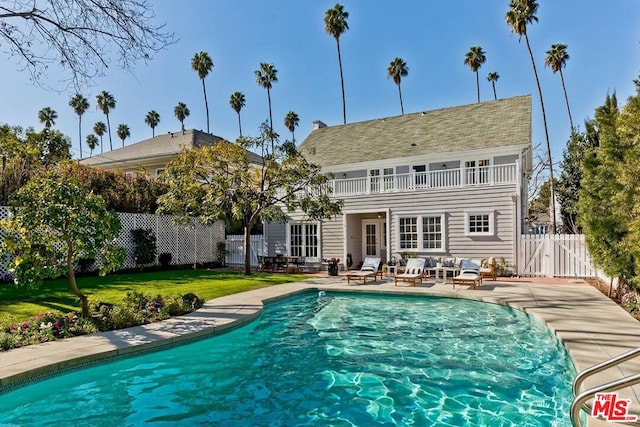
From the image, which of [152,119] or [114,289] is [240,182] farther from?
[152,119]

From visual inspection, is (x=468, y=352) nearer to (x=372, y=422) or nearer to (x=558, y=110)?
(x=372, y=422)

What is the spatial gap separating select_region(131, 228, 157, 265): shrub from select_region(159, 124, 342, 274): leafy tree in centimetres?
216

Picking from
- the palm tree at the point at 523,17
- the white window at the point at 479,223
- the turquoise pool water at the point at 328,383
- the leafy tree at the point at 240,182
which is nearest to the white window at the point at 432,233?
the white window at the point at 479,223

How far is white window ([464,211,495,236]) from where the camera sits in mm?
16359

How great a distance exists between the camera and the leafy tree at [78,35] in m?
6.99

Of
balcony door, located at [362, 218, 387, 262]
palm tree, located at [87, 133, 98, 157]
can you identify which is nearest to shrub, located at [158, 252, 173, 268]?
balcony door, located at [362, 218, 387, 262]

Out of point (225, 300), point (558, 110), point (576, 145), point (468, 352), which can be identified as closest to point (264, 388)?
point (468, 352)

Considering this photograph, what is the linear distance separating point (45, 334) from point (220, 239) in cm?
1618

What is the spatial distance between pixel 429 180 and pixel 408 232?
8.50 feet

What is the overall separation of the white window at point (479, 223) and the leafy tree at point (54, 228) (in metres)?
13.7

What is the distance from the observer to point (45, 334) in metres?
6.98

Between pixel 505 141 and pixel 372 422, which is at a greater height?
pixel 505 141

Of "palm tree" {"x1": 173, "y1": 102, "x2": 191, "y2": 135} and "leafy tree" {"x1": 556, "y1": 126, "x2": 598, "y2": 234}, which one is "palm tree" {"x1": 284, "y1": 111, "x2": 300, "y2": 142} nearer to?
"palm tree" {"x1": 173, "y1": 102, "x2": 191, "y2": 135}

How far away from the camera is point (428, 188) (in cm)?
1780
